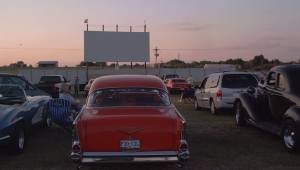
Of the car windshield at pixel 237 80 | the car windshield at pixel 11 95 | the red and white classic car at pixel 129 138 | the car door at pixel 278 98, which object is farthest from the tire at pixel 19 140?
the car windshield at pixel 237 80

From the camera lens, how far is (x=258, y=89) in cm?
1318

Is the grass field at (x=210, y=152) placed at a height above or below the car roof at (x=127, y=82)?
below

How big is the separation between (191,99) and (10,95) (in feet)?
55.1

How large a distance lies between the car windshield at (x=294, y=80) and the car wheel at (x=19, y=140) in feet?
18.7

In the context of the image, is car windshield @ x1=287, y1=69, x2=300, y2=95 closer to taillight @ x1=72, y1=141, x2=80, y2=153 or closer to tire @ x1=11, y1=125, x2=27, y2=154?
taillight @ x1=72, y1=141, x2=80, y2=153

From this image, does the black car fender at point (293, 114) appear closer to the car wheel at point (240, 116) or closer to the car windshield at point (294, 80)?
the car windshield at point (294, 80)

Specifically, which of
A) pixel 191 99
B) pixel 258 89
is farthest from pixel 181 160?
pixel 191 99

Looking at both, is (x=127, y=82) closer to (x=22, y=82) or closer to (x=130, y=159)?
(x=130, y=159)

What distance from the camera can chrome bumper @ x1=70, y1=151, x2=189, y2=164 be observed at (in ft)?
24.8

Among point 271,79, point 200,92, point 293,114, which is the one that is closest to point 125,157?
point 293,114

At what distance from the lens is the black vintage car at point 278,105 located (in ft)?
33.1

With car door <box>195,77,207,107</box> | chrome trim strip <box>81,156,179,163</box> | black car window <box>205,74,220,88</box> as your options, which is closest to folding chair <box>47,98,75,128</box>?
chrome trim strip <box>81,156,179,163</box>

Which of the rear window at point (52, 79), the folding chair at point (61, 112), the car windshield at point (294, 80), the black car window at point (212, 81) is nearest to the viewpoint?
the car windshield at point (294, 80)

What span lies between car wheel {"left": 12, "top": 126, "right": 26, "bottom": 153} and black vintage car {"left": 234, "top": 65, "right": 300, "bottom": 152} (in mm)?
5339
